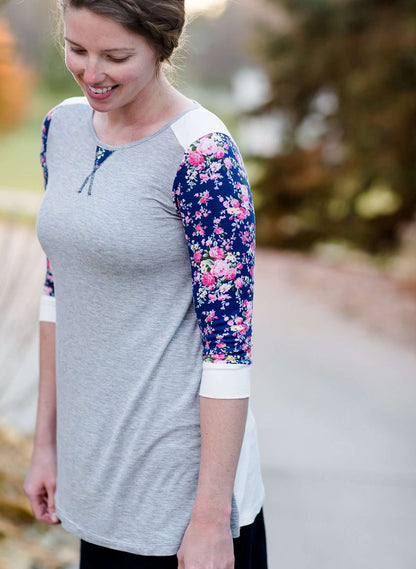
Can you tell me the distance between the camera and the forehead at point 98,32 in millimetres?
1176

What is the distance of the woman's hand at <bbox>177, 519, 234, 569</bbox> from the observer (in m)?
1.24

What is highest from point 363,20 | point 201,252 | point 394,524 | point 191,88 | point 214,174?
point 191,88

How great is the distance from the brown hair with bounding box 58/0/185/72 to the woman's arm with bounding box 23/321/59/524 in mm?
Answer: 612

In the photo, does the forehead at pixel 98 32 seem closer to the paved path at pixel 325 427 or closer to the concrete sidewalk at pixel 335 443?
Result: the paved path at pixel 325 427

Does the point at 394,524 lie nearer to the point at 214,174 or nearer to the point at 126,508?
the point at 126,508

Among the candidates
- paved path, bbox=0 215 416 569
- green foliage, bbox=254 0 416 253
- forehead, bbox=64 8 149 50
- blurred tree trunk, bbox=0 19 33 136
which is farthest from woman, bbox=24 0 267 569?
green foliage, bbox=254 0 416 253

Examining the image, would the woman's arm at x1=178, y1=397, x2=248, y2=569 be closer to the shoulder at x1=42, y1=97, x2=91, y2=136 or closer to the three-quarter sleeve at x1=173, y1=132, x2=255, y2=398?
the three-quarter sleeve at x1=173, y1=132, x2=255, y2=398

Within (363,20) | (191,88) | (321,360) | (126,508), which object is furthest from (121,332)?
(191,88)

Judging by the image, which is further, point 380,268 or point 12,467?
point 380,268

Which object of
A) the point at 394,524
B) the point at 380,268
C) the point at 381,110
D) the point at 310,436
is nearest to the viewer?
the point at 394,524

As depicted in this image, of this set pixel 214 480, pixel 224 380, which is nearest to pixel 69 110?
pixel 224 380

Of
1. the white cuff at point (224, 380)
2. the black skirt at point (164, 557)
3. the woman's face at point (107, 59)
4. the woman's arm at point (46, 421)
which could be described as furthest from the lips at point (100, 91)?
the black skirt at point (164, 557)

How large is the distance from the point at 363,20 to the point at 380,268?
7.94ft

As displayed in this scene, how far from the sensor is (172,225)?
1.24 m
